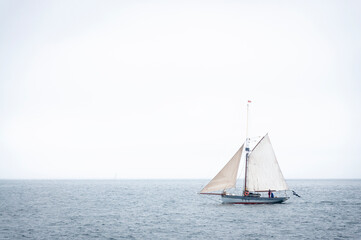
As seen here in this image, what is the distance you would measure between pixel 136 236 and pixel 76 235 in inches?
276

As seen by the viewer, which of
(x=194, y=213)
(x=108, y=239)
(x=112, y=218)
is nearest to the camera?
(x=108, y=239)

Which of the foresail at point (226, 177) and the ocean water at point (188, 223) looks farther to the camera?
the foresail at point (226, 177)

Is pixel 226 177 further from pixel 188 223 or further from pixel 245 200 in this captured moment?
pixel 188 223

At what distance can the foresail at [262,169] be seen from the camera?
65.1 metres

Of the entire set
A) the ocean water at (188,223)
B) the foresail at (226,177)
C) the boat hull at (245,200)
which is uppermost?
the foresail at (226,177)

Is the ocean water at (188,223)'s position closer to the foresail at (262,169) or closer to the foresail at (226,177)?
the foresail at (226,177)

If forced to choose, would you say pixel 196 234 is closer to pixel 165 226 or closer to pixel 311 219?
pixel 165 226

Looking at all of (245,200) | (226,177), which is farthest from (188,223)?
(245,200)

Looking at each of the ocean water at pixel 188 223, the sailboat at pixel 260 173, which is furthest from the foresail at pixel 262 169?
the ocean water at pixel 188 223

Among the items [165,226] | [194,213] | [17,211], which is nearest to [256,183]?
[194,213]

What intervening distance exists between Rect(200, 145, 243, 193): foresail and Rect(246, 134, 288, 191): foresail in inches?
162

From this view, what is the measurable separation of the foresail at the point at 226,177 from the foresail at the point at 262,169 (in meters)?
4.10

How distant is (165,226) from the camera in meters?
45.4

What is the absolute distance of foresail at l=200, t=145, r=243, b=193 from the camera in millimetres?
61812
